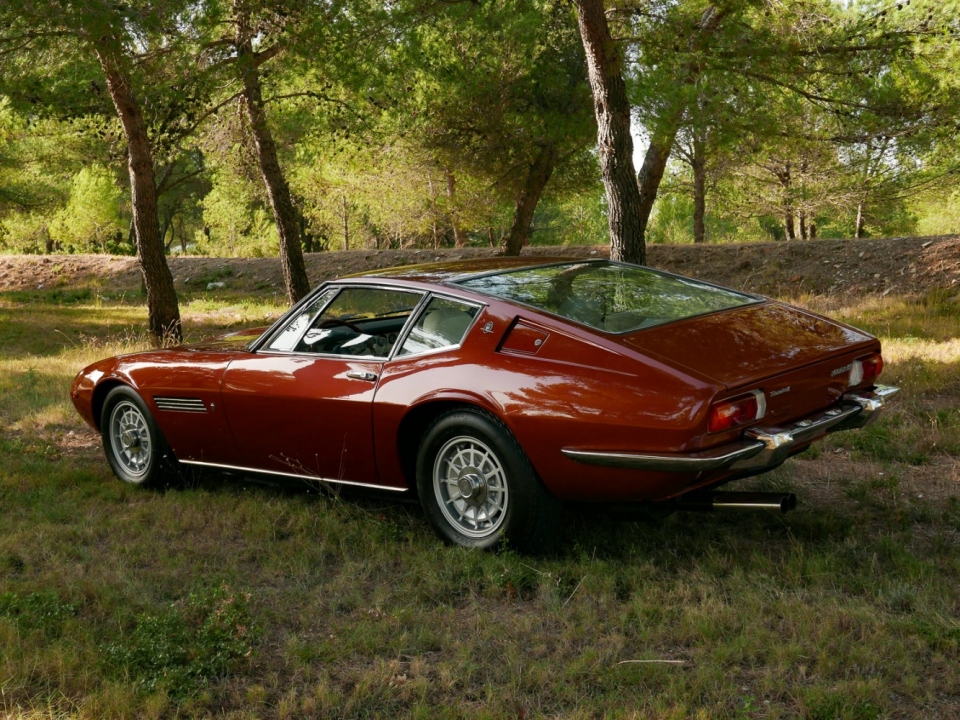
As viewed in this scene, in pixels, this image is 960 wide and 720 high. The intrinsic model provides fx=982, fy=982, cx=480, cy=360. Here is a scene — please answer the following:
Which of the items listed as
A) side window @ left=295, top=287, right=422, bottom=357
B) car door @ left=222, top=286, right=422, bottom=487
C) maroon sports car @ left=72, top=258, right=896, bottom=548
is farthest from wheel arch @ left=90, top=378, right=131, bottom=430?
side window @ left=295, top=287, right=422, bottom=357

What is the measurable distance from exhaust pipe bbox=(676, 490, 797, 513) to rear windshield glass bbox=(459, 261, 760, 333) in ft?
2.51

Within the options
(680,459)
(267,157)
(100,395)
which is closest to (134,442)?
(100,395)

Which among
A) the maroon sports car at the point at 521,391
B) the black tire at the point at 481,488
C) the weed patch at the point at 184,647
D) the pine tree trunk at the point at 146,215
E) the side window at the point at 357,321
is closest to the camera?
the weed patch at the point at 184,647

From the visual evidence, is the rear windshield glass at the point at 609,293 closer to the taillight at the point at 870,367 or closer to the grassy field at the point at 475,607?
the taillight at the point at 870,367

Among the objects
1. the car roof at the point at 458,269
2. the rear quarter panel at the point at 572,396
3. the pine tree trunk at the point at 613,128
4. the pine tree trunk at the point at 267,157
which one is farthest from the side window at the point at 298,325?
the pine tree trunk at the point at 267,157

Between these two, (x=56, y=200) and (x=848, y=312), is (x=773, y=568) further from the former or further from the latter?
(x=56, y=200)

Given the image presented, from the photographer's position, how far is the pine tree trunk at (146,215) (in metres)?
11.9

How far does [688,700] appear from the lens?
3.02m

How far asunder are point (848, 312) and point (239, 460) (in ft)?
29.7

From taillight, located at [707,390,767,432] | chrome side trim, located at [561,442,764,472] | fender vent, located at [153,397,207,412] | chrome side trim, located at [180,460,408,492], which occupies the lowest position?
chrome side trim, located at [180,460,408,492]

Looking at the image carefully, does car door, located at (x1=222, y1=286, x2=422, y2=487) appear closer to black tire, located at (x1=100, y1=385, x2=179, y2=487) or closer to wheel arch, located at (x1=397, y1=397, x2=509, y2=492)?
wheel arch, located at (x1=397, y1=397, x2=509, y2=492)

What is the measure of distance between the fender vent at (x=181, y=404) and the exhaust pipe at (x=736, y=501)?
8.89ft

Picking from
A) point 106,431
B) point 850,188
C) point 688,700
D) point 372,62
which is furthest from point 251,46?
point 850,188

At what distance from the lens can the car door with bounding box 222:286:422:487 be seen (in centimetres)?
468
